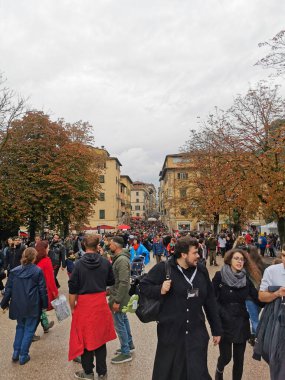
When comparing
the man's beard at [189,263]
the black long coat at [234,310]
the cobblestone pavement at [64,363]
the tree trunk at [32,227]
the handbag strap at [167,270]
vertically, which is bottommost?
the cobblestone pavement at [64,363]

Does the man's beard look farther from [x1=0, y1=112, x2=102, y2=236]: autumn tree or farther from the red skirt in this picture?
[x1=0, y1=112, x2=102, y2=236]: autumn tree

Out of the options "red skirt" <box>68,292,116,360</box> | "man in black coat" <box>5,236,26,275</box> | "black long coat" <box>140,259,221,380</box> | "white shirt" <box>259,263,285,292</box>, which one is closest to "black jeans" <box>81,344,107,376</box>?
"red skirt" <box>68,292,116,360</box>

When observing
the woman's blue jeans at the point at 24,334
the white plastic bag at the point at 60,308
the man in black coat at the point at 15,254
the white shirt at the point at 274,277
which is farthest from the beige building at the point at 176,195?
the white shirt at the point at 274,277

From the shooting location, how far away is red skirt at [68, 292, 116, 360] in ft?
15.6

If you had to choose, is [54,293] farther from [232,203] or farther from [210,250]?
[232,203]

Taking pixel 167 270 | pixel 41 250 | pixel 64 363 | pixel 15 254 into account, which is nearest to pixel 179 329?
pixel 167 270

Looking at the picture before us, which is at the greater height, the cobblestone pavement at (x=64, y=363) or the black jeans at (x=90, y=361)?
the black jeans at (x=90, y=361)

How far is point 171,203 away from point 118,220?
40.7 meters

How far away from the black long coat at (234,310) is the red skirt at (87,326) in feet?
4.94

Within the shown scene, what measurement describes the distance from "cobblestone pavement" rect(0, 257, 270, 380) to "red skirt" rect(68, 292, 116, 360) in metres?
0.62

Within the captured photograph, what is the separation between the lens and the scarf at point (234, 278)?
456 centimetres

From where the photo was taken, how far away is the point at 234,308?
4.52 m

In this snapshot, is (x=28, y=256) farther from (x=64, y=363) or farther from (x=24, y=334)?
(x=64, y=363)

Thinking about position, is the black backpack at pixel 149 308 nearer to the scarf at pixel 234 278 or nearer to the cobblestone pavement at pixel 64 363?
the scarf at pixel 234 278
